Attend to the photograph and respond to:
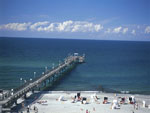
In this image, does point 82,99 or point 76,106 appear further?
point 82,99

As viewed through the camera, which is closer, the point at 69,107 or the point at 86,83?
the point at 69,107

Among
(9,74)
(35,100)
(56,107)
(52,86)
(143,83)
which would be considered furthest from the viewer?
(9,74)

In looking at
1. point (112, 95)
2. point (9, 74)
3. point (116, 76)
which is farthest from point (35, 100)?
point (116, 76)

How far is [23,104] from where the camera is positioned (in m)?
33.2

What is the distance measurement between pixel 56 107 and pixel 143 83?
33997mm

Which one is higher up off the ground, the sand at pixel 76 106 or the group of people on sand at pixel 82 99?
the group of people on sand at pixel 82 99

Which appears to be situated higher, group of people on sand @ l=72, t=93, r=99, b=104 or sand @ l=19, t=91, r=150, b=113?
group of people on sand @ l=72, t=93, r=99, b=104

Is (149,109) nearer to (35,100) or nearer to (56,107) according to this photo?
(56,107)

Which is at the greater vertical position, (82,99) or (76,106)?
(82,99)

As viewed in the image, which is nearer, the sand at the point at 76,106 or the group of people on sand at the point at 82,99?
the sand at the point at 76,106

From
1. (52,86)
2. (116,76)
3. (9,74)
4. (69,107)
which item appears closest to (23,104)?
(69,107)

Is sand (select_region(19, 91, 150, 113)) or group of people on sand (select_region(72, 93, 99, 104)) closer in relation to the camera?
sand (select_region(19, 91, 150, 113))

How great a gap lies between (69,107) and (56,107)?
69.0 inches

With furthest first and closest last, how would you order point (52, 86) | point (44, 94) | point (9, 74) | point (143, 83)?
1. point (9, 74)
2. point (143, 83)
3. point (52, 86)
4. point (44, 94)
